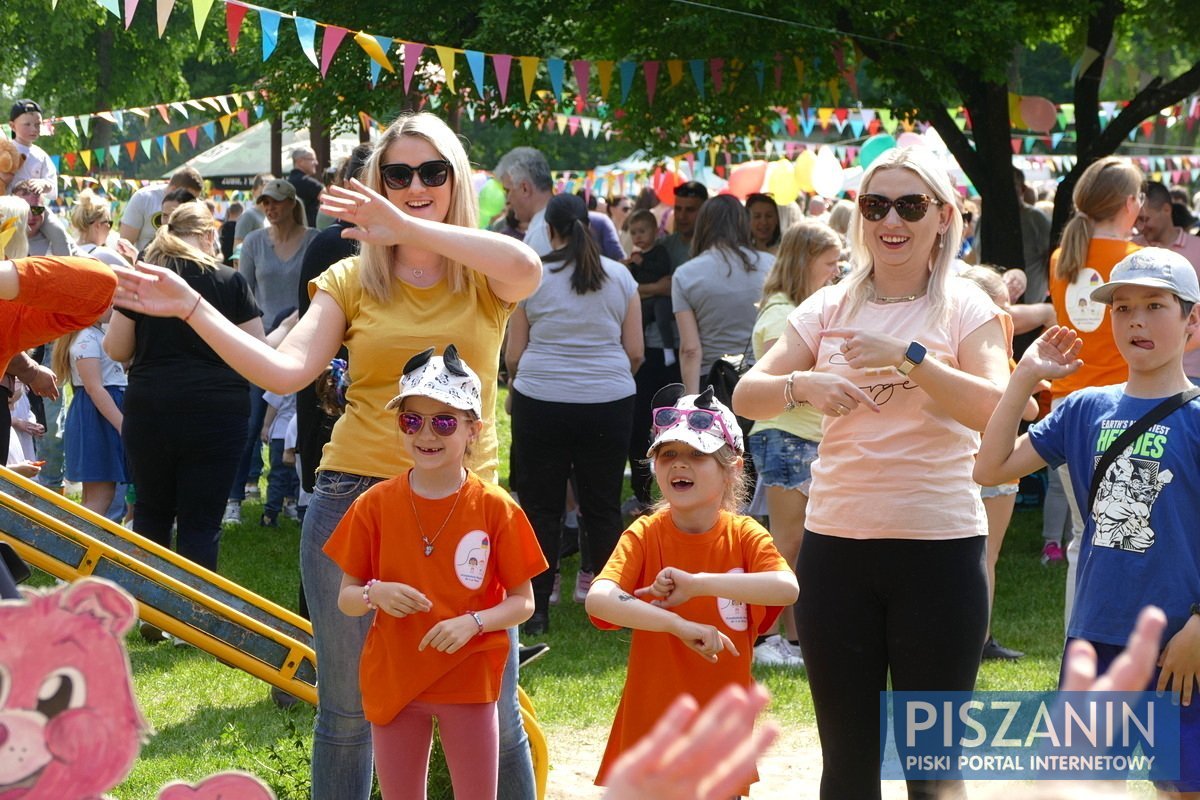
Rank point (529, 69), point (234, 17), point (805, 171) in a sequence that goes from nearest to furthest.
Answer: point (234, 17) → point (529, 69) → point (805, 171)

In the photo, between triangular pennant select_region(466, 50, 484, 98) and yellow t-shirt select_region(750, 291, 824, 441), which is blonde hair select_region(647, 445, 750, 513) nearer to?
yellow t-shirt select_region(750, 291, 824, 441)

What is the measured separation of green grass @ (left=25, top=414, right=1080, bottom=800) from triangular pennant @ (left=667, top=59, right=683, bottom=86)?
5059mm

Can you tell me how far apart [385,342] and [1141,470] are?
1.81 meters

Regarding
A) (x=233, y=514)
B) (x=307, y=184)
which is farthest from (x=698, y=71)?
(x=233, y=514)

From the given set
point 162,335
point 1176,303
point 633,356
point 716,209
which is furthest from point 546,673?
point 1176,303

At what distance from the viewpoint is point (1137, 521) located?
343 cm

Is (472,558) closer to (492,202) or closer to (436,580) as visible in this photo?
(436,580)

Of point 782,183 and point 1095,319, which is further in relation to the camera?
point 782,183

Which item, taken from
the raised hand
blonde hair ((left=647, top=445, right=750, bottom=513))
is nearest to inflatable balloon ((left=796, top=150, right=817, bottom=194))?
blonde hair ((left=647, top=445, right=750, bottom=513))

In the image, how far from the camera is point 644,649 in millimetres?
3586

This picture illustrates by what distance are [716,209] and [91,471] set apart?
12.5 ft

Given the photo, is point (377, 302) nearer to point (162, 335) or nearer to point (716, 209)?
point (162, 335)

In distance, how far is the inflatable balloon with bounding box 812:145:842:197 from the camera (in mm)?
14977

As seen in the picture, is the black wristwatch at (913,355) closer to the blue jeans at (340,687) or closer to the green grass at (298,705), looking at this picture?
the blue jeans at (340,687)
